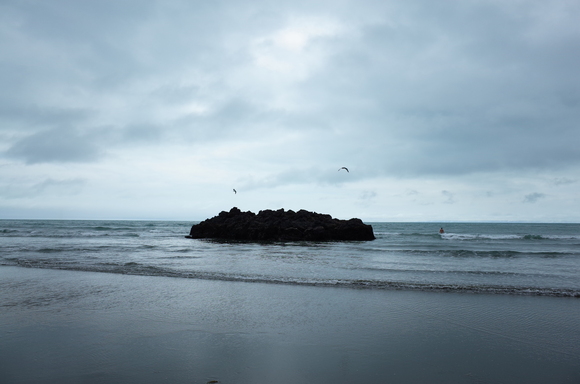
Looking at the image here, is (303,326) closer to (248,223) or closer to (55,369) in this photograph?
(55,369)

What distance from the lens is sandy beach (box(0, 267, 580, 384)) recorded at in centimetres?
407

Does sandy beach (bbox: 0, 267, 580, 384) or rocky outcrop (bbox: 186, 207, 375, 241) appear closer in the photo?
sandy beach (bbox: 0, 267, 580, 384)

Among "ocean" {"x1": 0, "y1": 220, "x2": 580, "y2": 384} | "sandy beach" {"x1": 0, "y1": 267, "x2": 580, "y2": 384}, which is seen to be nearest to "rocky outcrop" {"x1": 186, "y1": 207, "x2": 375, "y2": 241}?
"ocean" {"x1": 0, "y1": 220, "x2": 580, "y2": 384}

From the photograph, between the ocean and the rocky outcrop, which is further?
the rocky outcrop

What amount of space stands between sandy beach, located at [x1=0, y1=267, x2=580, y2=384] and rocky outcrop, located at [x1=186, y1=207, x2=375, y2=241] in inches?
996

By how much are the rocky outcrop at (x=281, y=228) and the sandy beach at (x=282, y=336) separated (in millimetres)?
25294

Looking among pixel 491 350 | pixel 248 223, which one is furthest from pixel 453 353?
pixel 248 223

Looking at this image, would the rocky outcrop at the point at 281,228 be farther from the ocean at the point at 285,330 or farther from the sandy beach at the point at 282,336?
the sandy beach at the point at 282,336

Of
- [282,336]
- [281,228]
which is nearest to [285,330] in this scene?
[282,336]

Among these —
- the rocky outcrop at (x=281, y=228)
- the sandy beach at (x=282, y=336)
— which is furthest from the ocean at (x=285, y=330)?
the rocky outcrop at (x=281, y=228)

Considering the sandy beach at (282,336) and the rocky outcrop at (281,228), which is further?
the rocky outcrop at (281,228)

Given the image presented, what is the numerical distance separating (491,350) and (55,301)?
8551 millimetres

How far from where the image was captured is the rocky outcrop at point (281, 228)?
3422 cm

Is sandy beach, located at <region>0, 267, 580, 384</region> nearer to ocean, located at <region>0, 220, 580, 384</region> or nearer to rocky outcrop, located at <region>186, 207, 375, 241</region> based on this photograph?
ocean, located at <region>0, 220, 580, 384</region>
